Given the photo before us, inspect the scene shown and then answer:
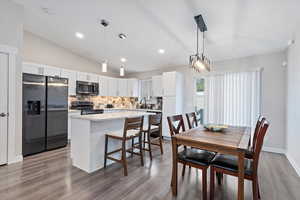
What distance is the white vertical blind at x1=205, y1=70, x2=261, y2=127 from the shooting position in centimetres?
407

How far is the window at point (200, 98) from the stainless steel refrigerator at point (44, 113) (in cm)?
391

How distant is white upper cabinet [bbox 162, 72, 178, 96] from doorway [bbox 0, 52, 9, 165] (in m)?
3.96

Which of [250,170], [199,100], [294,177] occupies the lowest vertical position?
[294,177]

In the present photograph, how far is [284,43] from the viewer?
3338mm

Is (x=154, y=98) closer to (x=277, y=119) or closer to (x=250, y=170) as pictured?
(x=277, y=119)

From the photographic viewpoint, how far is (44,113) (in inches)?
142

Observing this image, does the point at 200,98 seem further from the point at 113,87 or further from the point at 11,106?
the point at 11,106

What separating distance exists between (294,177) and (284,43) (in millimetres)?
2709

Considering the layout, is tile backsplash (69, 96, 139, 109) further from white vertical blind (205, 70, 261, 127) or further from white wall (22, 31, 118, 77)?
white vertical blind (205, 70, 261, 127)

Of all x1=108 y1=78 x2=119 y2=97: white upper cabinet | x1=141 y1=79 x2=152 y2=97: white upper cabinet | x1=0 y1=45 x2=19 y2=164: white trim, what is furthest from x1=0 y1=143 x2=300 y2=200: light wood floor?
x1=141 y1=79 x2=152 y2=97: white upper cabinet

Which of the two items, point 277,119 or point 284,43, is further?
point 277,119

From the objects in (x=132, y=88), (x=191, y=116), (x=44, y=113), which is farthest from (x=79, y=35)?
(x=191, y=116)

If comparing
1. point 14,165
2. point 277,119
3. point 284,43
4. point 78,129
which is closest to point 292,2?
point 284,43

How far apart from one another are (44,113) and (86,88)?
1.67 meters
